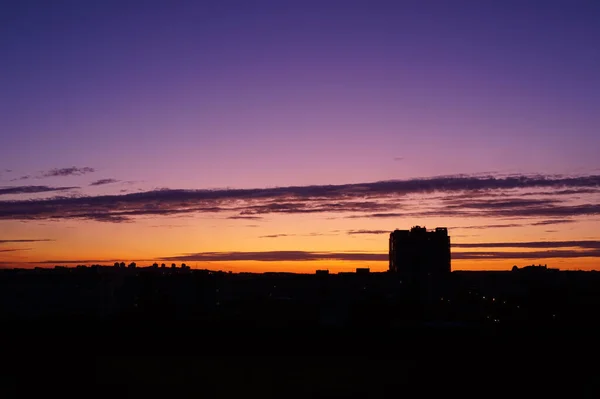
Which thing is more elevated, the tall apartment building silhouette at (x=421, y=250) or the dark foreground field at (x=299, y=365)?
the dark foreground field at (x=299, y=365)

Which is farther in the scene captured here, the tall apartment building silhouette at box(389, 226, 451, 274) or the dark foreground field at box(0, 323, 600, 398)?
the tall apartment building silhouette at box(389, 226, 451, 274)

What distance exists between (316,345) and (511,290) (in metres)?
63.3

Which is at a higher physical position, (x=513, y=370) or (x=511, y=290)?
(x=513, y=370)

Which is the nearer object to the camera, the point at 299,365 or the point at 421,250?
the point at 299,365

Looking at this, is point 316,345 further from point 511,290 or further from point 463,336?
point 511,290

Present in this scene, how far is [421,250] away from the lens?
111 m

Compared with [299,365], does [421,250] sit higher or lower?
lower

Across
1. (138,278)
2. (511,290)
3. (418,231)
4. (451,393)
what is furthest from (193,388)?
(418,231)

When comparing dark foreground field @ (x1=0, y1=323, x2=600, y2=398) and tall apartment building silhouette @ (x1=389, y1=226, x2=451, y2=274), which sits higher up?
dark foreground field @ (x1=0, y1=323, x2=600, y2=398)

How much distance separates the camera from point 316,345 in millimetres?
13469

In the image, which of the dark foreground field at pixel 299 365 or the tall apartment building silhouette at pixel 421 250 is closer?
the dark foreground field at pixel 299 365

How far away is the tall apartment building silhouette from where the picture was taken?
357 feet

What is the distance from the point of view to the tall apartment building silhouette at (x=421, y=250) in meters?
109

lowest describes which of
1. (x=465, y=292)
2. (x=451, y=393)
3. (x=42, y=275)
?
(x=465, y=292)
